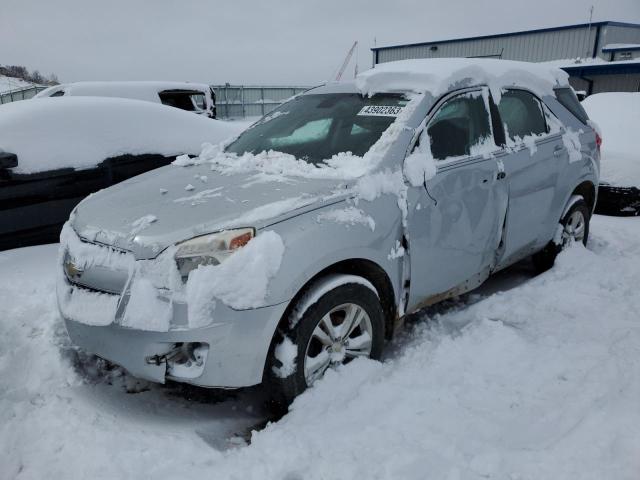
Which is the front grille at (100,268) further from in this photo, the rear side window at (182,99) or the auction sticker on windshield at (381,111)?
the rear side window at (182,99)

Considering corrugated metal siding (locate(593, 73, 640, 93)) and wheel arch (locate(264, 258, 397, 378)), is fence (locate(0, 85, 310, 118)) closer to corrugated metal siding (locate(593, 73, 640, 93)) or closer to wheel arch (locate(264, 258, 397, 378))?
corrugated metal siding (locate(593, 73, 640, 93))

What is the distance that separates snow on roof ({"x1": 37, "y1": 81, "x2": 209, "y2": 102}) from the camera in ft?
38.1

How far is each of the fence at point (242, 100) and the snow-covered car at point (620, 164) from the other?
16.3m

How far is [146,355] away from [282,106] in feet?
7.99

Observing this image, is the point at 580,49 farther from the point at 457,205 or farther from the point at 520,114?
the point at 457,205

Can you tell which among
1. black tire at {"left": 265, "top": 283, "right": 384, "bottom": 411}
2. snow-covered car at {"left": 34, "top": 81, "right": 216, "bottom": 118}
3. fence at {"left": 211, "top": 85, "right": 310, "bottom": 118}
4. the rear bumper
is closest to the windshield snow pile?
black tire at {"left": 265, "top": 283, "right": 384, "bottom": 411}

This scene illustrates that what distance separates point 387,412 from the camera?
2518 millimetres

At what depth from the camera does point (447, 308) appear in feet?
12.7

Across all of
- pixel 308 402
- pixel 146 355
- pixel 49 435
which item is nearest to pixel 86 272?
pixel 146 355

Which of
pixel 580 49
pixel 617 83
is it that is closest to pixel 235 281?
pixel 617 83

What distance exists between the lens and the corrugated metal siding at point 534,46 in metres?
25.7

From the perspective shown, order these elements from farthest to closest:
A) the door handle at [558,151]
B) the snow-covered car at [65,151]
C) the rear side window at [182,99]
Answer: the rear side window at [182,99], the snow-covered car at [65,151], the door handle at [558,151]

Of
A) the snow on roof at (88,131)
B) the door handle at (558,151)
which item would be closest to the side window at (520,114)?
the door handle at (558,151)

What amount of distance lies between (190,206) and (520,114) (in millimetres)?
2688
